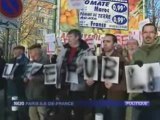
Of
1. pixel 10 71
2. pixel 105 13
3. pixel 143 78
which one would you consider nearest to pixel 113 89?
pixel 143 78

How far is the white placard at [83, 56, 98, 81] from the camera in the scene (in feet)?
29.0

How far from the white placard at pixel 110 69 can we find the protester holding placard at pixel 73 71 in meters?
0.72

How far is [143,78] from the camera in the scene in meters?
8.16

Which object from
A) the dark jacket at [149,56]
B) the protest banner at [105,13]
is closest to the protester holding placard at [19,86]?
the dark jacket at [149,56]

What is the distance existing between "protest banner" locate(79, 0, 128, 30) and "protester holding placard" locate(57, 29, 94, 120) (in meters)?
10.0

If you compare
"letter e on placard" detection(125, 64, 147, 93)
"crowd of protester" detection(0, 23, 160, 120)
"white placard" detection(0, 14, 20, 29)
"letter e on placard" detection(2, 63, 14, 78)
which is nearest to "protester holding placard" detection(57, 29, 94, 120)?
"crowd of protester" detection(0, 23, 160, 120)

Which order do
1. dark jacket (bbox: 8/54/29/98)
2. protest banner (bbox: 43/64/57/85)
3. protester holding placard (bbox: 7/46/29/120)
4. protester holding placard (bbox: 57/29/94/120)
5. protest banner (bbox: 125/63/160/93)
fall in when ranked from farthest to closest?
protester holding placard (bbox: 7/46/29/120) → dark jacket (bbox: 8/54/29/98) → protest banner (bbox: 43/64/57/85) → protester holding placard (bbox: 57/29/94/120) → protest banner (bbox: 125/63/160/93)

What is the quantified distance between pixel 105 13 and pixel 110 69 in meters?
12.0

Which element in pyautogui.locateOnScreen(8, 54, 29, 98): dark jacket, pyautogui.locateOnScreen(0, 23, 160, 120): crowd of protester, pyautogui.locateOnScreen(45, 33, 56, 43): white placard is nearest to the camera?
pyautogui.locateOnScreen(0, 23, 160, 120): crowd of protester

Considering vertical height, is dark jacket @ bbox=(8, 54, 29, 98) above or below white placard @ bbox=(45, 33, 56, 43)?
below

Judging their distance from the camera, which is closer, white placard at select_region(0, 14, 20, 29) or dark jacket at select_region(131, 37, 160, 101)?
dark jacket at select_region(131, 37, 160, 101)

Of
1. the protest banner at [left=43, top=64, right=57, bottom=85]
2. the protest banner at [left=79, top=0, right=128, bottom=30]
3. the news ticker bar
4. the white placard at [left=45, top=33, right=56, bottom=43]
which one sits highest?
the protest banner at [left=79, top=0, right=128, bottom=30]

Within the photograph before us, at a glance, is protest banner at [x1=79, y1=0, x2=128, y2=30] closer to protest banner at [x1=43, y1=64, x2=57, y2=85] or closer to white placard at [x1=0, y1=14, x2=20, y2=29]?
white placard at [x1=0, y1=14, x2=20, y2=29]

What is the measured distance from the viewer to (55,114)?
10180mm
